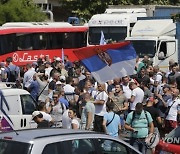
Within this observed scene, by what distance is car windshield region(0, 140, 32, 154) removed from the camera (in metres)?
9.26

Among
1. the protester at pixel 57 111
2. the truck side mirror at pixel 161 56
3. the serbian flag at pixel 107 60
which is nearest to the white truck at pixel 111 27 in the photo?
the truck side mirror at pixel 161 56

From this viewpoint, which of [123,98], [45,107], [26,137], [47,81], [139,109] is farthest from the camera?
[47,81]

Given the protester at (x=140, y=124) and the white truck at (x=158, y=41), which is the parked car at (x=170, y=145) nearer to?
the protester at (x=140, y=124)

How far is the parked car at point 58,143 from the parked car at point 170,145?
39.4 inches

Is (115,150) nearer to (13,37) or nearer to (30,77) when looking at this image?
(30,77)

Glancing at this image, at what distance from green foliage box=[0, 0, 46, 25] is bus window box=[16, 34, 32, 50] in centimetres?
728

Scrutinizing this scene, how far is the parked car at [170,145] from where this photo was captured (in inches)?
433

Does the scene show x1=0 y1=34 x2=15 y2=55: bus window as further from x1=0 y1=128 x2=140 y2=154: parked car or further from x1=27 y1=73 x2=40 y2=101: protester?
x1=0 y1=128 x2=140 y2=154: parked car

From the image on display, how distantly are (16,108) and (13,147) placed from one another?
7.78m

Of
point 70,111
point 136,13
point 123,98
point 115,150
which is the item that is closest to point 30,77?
point 123,98

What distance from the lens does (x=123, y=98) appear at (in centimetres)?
1758

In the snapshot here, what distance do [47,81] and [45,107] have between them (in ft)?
16.1

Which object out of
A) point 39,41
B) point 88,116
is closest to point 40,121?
point 88,116

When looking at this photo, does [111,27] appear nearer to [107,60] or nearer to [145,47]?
[145,47]
